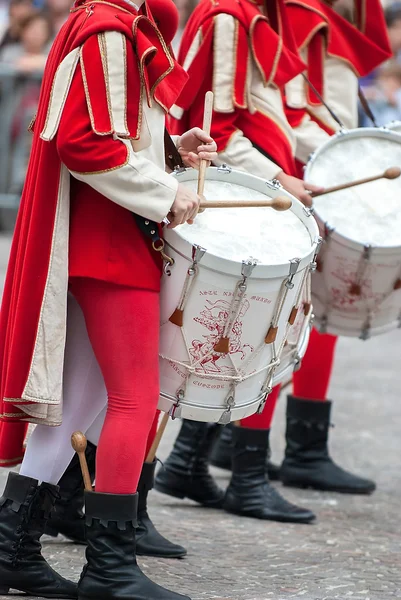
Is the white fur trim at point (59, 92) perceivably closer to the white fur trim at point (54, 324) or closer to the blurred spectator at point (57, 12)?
the white fur trim at point (54, 324)

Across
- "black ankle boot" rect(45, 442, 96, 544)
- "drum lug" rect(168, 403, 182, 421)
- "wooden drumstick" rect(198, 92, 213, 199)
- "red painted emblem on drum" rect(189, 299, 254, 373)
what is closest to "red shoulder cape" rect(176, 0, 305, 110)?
"wooden drumstick" rect(198, 92, 213, 199)

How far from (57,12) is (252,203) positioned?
7144 mm

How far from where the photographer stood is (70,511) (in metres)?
3.58

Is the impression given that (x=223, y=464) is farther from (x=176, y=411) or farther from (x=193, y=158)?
(x=193, y=158)

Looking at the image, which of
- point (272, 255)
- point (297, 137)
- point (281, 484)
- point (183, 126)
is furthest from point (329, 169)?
point (281, 484)

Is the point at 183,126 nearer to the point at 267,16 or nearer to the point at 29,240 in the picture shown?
the point at 267,16

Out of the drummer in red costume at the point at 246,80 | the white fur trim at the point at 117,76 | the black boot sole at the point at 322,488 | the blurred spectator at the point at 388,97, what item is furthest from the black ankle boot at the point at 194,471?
the blurred spectator at the point at 388,97

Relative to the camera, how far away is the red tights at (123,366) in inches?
115

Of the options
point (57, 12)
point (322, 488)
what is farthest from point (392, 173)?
point (57, 12)

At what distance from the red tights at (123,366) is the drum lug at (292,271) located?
33 cm

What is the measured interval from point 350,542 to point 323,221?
1.04 meters

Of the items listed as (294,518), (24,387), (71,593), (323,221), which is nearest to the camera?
(24,387)

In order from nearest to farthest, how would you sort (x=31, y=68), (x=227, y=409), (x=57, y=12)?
(x=227, y=409)
(x=31, y=68)
(x=57, y=12)

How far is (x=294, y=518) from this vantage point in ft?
13.5
